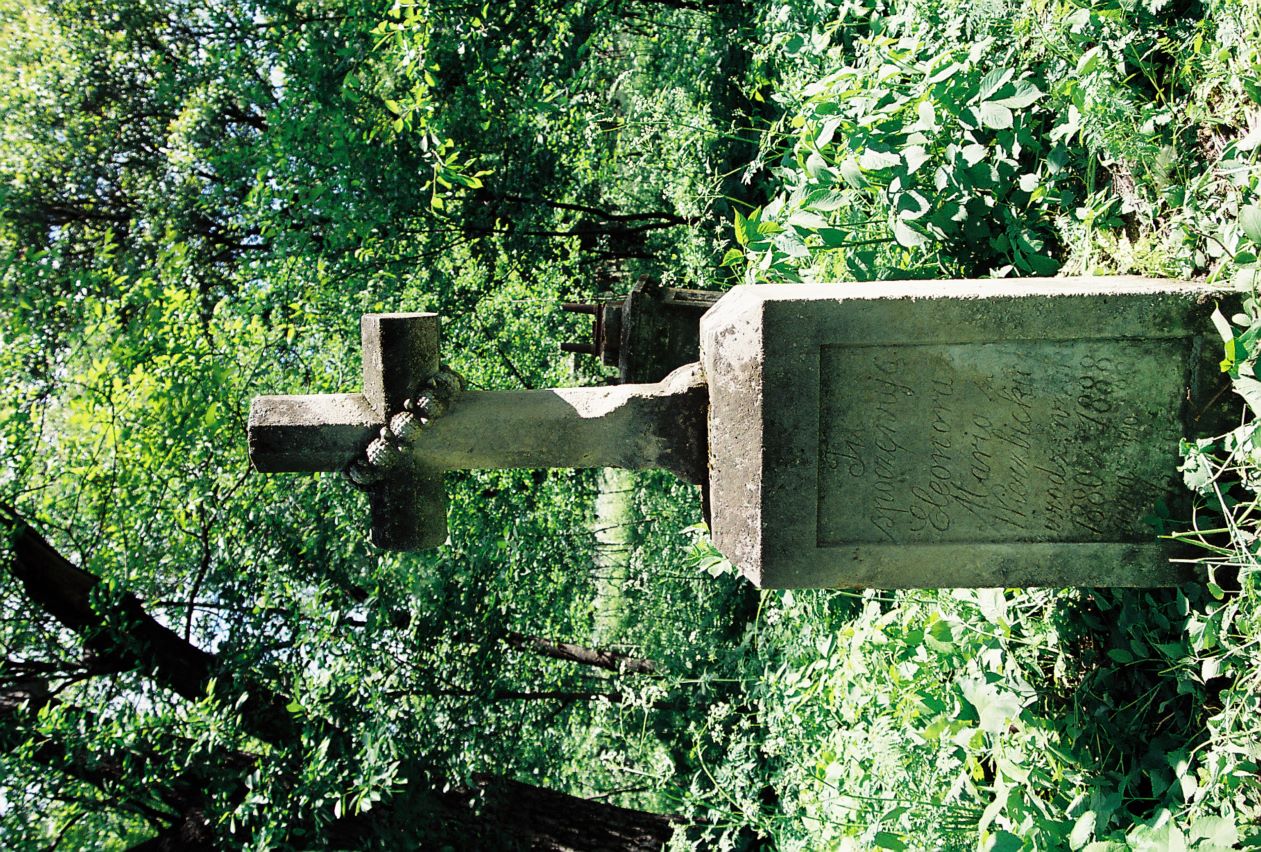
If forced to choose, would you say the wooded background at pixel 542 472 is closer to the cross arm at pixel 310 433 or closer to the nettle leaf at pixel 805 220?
the nettle leaf at pixel 805 220

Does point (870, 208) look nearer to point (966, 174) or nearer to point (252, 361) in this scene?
point (966, 174)

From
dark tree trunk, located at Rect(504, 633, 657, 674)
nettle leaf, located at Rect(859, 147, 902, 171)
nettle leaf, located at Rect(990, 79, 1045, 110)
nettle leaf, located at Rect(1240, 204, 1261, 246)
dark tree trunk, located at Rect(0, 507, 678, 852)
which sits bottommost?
dark tree trunk, located at Rect(504, 633, 657, 674)

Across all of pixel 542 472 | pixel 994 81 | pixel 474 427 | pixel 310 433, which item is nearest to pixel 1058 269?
pixel 994 81

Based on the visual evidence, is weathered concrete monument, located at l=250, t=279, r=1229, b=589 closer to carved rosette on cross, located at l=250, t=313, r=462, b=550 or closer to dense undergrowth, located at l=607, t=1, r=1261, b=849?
carved rosette on cross, located at l=250, t=313, r=462, b=550

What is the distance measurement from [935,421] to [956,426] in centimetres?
7

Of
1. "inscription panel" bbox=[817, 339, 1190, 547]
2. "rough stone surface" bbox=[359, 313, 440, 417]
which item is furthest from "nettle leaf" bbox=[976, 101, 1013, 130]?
"rough stone surface" bbox=[359, 313, 440, 417]

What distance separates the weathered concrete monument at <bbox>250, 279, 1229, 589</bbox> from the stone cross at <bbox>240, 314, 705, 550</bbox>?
14 millimetres

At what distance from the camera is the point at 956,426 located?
2.84m

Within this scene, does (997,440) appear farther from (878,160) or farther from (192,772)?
(192,772)

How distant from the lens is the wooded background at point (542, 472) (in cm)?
310

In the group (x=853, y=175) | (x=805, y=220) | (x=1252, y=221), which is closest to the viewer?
(x=1252, y=221)

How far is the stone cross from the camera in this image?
3.02m

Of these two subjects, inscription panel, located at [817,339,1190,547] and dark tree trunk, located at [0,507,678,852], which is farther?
dark tree trunk, located at [0,507,678,852]

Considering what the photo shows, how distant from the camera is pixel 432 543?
125 inches
